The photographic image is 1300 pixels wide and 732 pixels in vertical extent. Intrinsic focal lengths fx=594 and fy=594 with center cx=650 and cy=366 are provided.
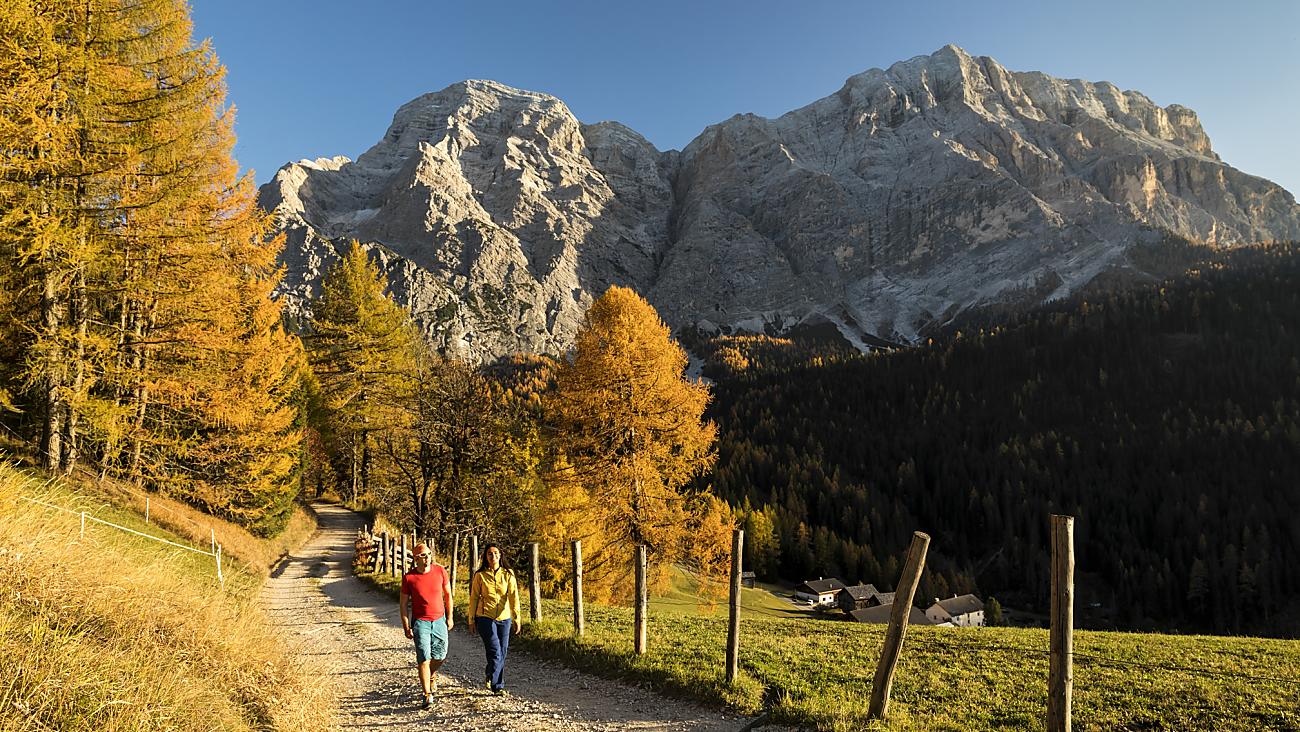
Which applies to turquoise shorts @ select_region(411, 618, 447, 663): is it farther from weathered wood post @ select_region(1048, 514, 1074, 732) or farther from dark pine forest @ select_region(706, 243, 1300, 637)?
dark pine forest @ select_region(706, 243, 1300, 637)

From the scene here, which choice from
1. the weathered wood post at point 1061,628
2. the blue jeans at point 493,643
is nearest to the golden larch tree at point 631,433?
the blue jeans at point 493,643

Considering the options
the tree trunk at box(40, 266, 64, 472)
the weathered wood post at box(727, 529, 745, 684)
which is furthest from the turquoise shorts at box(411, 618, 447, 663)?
the tree trunk at box(40, 266, 64, 472)

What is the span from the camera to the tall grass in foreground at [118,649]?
3.92 meters

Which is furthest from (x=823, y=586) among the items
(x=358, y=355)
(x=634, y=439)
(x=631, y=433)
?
(x=631, y=433)

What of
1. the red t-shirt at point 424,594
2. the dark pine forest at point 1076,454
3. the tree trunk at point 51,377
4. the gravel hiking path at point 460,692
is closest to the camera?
the gravel hiking path at point 460,692

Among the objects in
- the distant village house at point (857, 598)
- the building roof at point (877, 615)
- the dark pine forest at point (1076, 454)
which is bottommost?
the distant village house at point (857, 598)

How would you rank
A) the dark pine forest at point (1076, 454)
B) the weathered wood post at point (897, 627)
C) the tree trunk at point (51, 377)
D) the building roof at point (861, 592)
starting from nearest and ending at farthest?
the weathered wood post at point (897, 627), the tree trunk at point (51, 377), the building roof at point (861, 592), the dark pine forest at point (1076, 454)

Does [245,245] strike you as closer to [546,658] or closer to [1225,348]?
[546,658]

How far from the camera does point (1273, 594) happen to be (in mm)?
89125

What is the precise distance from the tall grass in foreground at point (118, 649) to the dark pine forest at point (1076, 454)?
88566mm

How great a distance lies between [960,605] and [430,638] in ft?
274

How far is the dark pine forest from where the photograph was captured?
9406 cm

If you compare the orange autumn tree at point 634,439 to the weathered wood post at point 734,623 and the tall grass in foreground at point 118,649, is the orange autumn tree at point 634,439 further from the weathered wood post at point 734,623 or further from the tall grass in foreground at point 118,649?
the tall grass in foreground at point 118,649

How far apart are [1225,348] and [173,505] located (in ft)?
681
